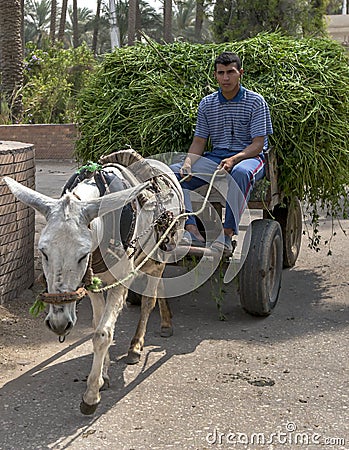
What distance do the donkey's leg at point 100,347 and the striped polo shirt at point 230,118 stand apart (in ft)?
6.58

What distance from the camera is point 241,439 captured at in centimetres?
381

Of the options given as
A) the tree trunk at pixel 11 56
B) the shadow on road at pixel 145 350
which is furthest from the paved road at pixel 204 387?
the tree trunk at pixel 11 56

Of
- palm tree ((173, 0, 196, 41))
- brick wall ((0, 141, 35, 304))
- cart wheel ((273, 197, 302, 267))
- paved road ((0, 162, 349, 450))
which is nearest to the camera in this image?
paved road ((0, 162, 349, 450))

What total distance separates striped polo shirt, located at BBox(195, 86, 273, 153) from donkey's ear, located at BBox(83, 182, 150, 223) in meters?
2.36

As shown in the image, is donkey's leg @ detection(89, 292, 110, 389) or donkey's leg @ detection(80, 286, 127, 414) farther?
donkey's leg @ detection(89, 292, 110, 389)

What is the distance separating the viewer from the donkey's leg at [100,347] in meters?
4.05

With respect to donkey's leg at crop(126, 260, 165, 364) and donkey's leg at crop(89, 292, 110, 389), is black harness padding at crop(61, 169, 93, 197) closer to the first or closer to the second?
donkey's leg at crop(89, 292, 110, 389)

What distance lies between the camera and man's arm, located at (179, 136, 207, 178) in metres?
5.51

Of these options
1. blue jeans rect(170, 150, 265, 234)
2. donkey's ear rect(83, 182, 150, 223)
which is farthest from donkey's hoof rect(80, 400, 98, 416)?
blue jeans rect(170, 150, 265, 234)

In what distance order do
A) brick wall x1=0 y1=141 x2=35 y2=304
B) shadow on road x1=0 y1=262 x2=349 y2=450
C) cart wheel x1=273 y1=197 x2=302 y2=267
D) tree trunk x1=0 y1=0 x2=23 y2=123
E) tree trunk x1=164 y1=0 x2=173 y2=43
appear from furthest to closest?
tree trunk x1=164 y1=0 x2=173 y2=43 < tree trunk x1=0 y1=0 x2=23 y2=123 < cart wheel x1=273 y1=197 x2=302 y2=267 < brick wall x1=0 y1=141 x2=35 y2=304 < shadow on road x1=0 y1=262 x2=349 y2=450

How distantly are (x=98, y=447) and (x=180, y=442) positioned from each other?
45 cm

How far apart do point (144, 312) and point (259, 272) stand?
1036 millimetres

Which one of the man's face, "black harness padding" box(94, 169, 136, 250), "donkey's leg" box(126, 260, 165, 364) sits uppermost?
the man's face

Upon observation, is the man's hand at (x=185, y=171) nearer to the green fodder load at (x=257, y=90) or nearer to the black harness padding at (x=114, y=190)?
the green fodder load at (x=257, y=90)
